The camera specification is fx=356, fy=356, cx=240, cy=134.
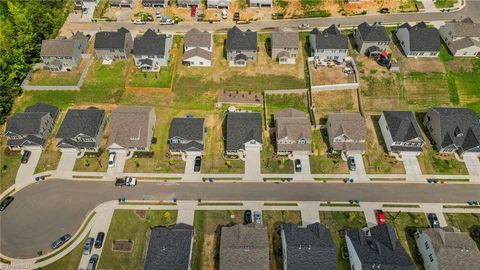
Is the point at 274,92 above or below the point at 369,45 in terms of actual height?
below

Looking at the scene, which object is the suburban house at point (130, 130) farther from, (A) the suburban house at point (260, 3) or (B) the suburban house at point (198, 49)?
(A) the suburban house at point (260, 3)

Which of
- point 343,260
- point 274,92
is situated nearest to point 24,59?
point 274,92

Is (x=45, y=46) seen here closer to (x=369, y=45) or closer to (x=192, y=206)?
(x=192, y=206)

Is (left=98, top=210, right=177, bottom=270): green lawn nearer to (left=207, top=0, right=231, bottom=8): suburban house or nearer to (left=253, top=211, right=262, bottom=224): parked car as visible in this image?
(left=253, top=211, right=262, bottom=224): parked car

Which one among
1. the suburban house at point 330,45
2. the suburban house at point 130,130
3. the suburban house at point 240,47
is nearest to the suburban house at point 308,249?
the suburban house at point 130,130

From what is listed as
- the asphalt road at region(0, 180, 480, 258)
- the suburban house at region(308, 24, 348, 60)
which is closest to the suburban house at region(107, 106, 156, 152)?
the asphalt road at region(0, 180, 480, 258)

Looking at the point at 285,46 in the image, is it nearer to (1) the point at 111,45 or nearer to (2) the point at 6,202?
(1) the point at 111,45

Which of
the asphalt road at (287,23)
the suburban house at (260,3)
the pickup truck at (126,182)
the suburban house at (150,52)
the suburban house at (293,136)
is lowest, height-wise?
the pickup truck at (126,182)
